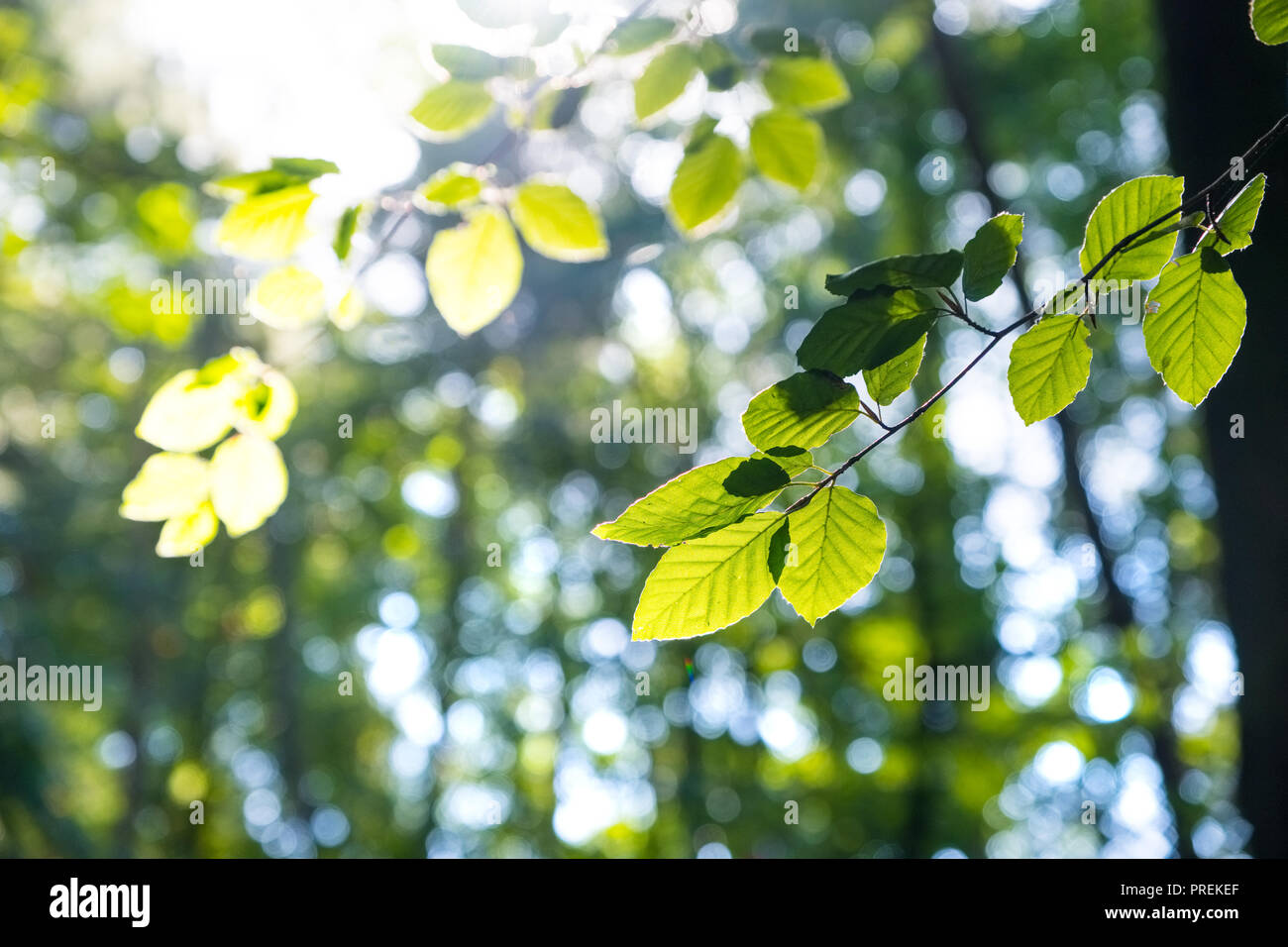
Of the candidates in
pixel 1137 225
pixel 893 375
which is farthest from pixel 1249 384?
pixel 893 375

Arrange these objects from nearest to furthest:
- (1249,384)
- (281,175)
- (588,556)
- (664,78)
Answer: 1. (281,175)
2. (664,78)
3. (1249,384)
4. (588,556)

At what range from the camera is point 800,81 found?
1027mm

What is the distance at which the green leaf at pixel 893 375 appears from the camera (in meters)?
0.58

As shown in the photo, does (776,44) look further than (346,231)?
Yes

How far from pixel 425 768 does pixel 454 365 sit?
22.8 ft

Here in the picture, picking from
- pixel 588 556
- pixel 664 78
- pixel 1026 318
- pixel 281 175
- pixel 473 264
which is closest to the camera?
pixel 1026 318

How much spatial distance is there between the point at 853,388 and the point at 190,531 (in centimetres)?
65

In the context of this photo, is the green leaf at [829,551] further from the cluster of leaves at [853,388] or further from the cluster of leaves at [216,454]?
the cluster of leaves at [216,454]

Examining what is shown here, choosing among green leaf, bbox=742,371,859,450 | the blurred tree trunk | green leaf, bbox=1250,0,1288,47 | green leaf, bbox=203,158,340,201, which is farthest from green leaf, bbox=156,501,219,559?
the blurred tree trunk

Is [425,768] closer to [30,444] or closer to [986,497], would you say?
[30,444]

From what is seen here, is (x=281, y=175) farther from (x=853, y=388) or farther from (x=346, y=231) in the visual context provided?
(x=853, y=388)

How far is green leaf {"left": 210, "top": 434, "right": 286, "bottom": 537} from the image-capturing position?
0.81 meters

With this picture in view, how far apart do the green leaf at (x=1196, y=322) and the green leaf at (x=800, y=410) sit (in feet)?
0.82

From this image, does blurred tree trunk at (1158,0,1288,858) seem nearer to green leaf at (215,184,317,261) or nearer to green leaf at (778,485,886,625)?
green leaf at (778,485,886,625)
